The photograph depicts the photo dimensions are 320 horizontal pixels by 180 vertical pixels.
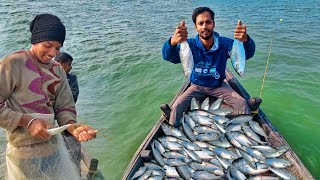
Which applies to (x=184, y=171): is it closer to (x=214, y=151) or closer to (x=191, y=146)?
(x=191, y=146)

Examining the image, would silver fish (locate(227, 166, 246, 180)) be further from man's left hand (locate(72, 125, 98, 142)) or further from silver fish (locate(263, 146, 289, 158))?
man's left hand (locate(72, 125, 98, 142))

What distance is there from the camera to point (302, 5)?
23859 millimetres

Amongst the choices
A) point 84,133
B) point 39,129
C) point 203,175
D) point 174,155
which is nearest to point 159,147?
point 174,155

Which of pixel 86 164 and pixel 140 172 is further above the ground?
pixel 140 172

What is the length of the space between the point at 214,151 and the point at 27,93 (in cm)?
361

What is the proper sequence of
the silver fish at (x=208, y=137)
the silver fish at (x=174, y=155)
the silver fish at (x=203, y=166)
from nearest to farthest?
the silver fish at (x=203, y=166), the silver fish at (x=174, y=155), the silver fish at (x=208, y=137)

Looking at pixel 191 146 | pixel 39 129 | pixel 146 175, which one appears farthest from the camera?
pixel 191 146

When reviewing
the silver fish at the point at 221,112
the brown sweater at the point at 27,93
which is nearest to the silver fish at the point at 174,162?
the silver fish at the point at 221,112

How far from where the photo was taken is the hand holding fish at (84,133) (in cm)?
309

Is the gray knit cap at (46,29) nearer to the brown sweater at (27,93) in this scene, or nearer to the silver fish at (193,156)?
the brown sweater at (27,93)

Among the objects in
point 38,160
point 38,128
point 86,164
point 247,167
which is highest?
point 38,128

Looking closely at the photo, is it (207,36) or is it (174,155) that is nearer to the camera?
(174,155)

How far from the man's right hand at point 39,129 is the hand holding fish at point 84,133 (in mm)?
285

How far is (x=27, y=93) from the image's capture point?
3180 mm
